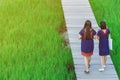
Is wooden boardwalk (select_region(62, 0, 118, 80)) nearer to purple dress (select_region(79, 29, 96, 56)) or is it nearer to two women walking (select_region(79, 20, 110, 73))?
two women walking (select_region(79, 20, 110, 73))

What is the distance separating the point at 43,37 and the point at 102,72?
250 cm

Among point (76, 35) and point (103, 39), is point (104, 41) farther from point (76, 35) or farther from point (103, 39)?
point (76, 35)

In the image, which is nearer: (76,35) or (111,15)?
(76,35)

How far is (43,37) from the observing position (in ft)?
41.7

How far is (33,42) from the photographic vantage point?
12.4 metres

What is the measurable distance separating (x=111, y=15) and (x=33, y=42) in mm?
2720

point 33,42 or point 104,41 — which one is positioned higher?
point 104,41

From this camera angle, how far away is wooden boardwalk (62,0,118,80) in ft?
34.4

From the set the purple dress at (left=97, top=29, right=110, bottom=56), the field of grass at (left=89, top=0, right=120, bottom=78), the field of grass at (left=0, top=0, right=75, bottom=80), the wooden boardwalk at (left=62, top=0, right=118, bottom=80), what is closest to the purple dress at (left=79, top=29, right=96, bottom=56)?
the purple dress at (left=97, top=29, right=110, bottom=56)

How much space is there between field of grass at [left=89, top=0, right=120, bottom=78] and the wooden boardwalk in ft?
0.96

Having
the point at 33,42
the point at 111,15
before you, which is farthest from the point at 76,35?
the point at 111,15

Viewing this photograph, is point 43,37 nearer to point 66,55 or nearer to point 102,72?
point 66,55

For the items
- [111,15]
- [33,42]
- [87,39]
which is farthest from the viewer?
[111,15]

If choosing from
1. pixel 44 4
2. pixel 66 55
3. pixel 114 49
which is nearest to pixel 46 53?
pixel 66 55
